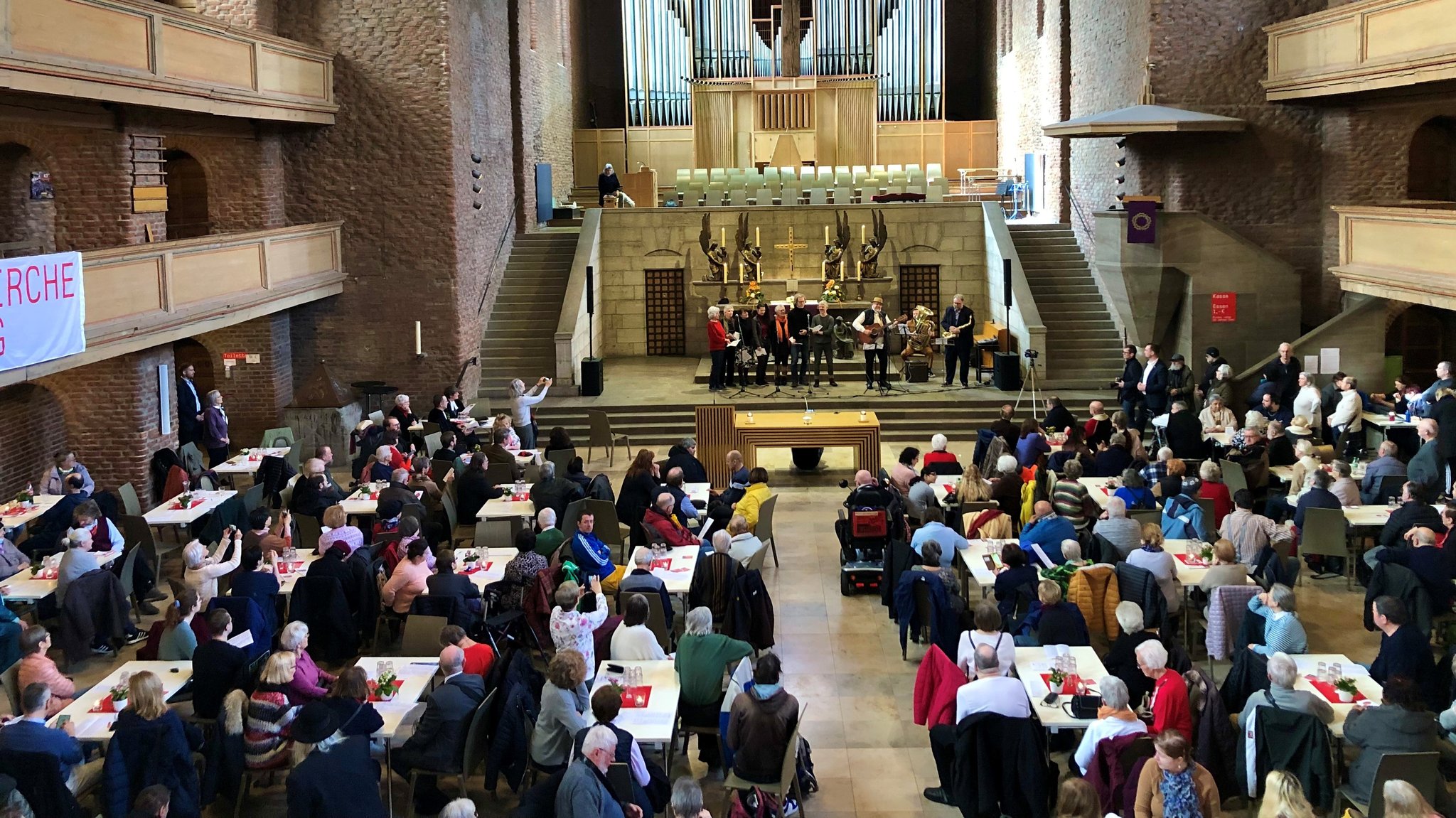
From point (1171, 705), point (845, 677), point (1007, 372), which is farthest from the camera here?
point (1007, 372)

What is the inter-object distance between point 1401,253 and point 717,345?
29.3 ft

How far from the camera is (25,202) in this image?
16016 millimetres

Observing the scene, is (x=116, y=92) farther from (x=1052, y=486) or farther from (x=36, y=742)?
(x=1052, y=486)

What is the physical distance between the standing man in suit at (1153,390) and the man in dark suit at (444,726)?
11.3m

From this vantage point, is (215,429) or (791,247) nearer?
(215,429)

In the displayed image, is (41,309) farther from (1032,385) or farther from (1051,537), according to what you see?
(1032,385)

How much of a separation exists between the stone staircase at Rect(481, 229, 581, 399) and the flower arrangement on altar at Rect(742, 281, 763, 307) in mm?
2978

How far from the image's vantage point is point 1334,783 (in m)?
7.75

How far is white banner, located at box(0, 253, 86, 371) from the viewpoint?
11.6 meters

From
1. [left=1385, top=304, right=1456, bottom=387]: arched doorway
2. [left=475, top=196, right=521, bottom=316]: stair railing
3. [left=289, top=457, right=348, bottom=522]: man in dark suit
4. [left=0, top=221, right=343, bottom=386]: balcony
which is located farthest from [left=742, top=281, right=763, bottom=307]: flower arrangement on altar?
[left=289, top=457, right=348, bottom=522]: man in dark suit

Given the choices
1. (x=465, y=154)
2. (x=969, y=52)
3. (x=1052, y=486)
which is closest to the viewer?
(x=1052, y=486)

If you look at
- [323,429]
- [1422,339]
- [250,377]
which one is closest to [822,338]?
[323,429]

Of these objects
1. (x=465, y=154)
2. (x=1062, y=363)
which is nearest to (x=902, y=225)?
(x=1062, y=363)

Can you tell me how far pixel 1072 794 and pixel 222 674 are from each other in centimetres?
516
